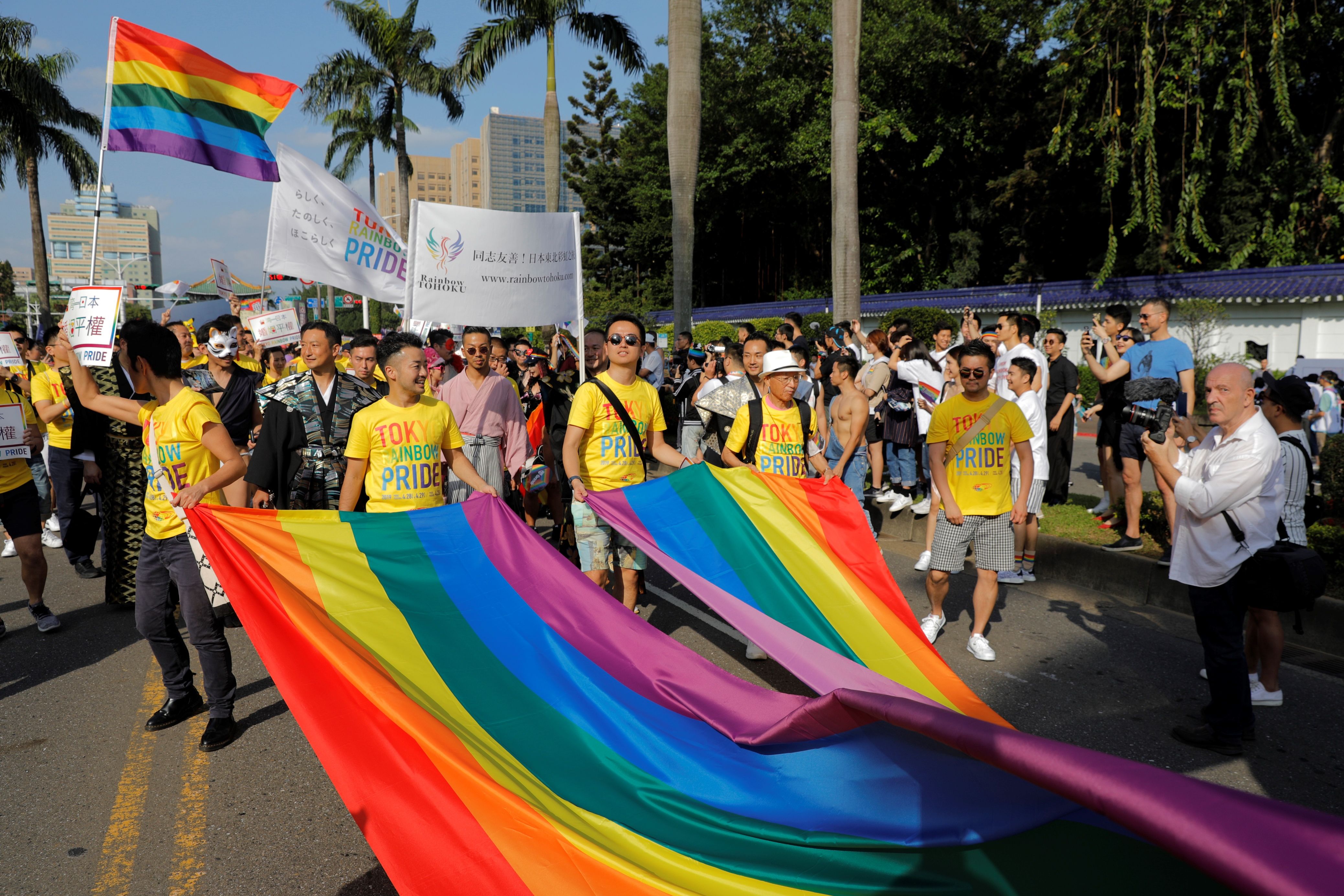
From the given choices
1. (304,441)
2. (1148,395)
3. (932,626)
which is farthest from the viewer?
(1148,395)

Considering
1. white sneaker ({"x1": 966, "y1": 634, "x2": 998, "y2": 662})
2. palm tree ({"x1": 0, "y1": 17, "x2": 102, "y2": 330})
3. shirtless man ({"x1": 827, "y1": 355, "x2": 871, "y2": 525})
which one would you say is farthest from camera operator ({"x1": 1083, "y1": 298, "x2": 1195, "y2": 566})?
palm tree ({"x1": 0, "y1": 17, "x2": 102, "y2": 330})

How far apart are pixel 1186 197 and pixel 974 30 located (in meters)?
14.3

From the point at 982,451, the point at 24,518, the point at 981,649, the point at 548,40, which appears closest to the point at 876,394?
the point at 982,451

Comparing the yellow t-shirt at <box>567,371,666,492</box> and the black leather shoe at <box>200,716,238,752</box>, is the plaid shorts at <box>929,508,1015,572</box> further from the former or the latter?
the black leather shoe at <box>200,716,238,752</box>

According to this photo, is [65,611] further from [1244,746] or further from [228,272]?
[228,272]

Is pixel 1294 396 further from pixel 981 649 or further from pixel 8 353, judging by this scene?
pixel 8 353

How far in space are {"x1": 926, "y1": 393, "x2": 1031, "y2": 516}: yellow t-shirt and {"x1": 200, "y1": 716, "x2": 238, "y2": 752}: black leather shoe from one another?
165 inches

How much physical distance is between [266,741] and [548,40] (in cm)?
2407

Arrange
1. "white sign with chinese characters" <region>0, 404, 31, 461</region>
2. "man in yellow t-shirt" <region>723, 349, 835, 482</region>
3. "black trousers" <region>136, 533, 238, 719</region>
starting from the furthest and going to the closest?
1. "white sign with chinese characters" <region>0, 404, 31, 461</region>
2. "man in yellow t-shirt" <region>723, 349, 835, 482</region>
3. "black trousers" <region>136, 533, 238, 719</region>

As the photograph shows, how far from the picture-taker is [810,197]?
3959cm

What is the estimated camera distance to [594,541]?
534 centimetres

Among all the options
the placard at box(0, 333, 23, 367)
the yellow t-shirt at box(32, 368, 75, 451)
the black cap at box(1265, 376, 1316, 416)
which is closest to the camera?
the black cap at box(1265, 376, 1316, 416)

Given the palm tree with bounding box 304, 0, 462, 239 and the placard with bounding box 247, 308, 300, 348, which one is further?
the palm tree with bounding box 304, 0, 462, 239

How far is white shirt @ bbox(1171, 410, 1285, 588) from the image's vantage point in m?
4.04
